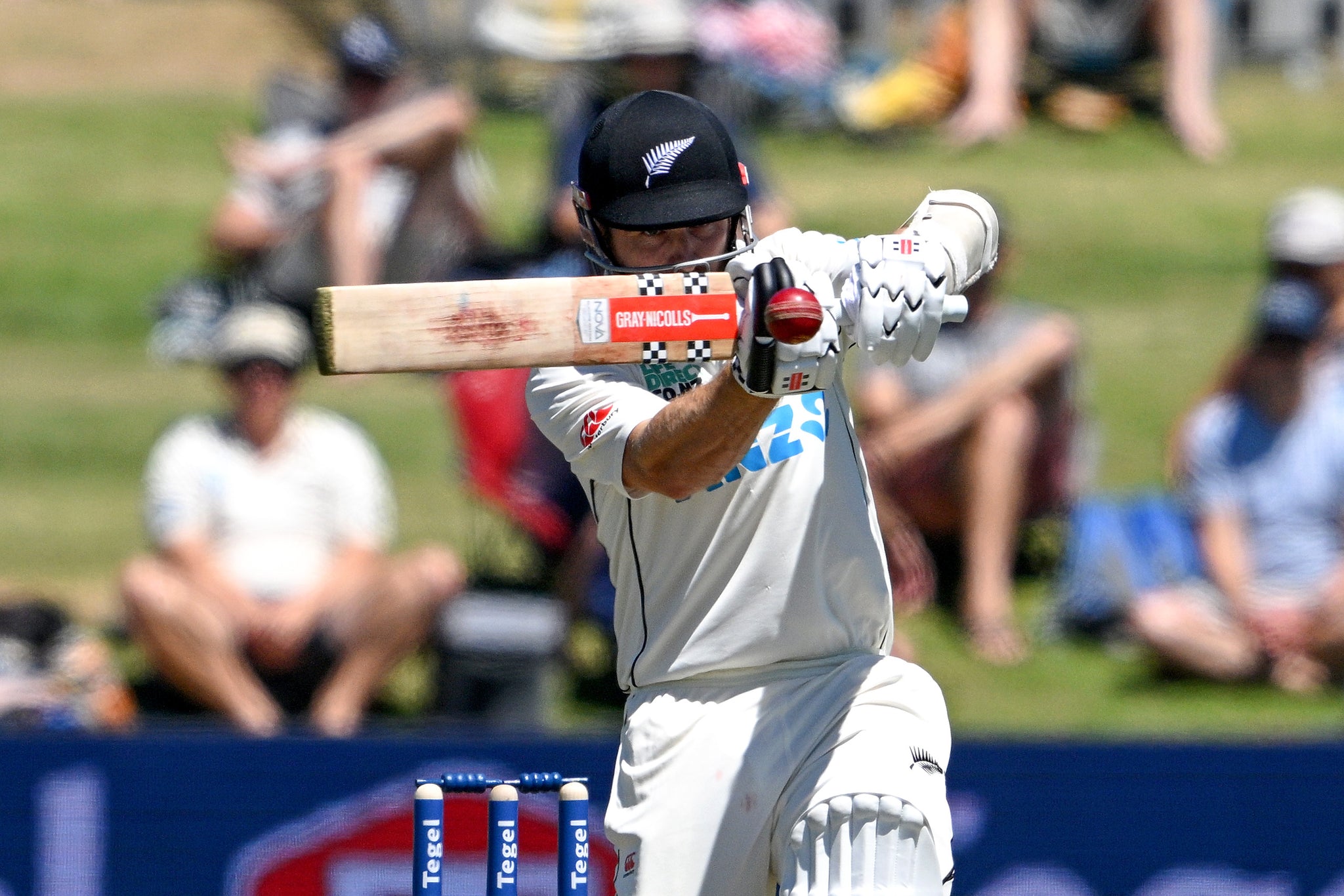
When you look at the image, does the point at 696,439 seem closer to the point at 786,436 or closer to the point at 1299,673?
the point at 786,436

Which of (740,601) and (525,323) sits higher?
(525,323)

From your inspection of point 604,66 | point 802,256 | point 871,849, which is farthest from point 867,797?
point 604,66

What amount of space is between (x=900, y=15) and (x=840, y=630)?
27.2ft

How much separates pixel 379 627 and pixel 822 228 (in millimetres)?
3623

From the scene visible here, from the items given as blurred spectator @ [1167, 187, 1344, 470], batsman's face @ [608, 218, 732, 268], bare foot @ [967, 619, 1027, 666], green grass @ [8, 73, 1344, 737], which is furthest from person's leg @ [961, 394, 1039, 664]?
batsman's face @ [608, 218, 732, 268]

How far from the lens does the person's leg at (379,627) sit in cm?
602

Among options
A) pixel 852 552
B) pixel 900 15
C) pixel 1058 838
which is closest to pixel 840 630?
pixel 852 552

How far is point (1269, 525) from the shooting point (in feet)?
21.0

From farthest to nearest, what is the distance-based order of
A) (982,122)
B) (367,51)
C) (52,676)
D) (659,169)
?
1. (982,122)
2. (367,51)
3. (52,676)
4. (659,169)

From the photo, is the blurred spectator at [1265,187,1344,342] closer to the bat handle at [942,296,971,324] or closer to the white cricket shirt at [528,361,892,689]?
the white cricket shirt at [528,361,892,689]

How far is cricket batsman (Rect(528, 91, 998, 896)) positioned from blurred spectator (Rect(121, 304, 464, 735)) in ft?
9.76

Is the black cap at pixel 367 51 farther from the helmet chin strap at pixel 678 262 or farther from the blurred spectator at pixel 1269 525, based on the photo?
the helmet chin strap at pixel 678 262

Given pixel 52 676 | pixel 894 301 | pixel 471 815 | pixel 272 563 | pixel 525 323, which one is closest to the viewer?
pixel 894 301

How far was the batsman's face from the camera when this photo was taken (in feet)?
9.86
